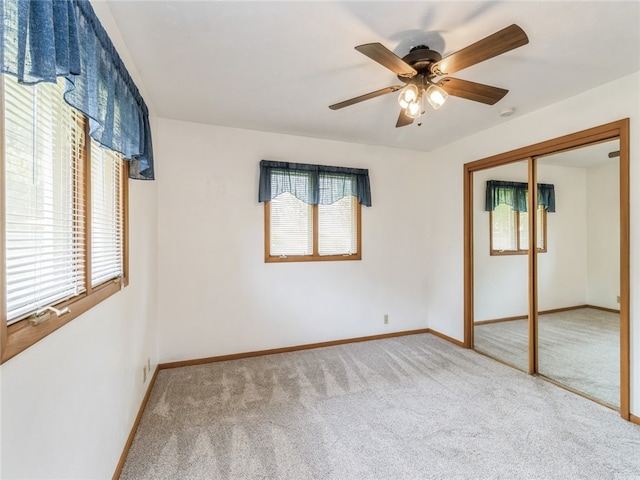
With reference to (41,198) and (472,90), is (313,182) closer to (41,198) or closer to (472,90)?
(472,90)

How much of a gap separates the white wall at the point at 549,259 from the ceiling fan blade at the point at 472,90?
1.40m

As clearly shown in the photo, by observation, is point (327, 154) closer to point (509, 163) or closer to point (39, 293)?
point (509, 163)

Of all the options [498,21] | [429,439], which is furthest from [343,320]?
[498,21]

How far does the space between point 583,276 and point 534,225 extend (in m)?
0.62

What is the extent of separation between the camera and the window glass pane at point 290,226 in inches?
140

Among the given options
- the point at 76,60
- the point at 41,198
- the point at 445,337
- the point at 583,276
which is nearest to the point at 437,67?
the point at 76,60

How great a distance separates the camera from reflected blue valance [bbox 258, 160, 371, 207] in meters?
3.40

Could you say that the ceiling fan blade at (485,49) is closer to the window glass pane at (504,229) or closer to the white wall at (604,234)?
the white wall at (604,234)

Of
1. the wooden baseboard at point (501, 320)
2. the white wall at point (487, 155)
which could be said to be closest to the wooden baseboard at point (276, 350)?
the white wall at point (487, 155)

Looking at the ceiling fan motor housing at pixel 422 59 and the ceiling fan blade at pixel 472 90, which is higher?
the ceiling fan motor housing at pixel 422 59

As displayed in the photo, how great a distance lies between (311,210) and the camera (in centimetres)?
371

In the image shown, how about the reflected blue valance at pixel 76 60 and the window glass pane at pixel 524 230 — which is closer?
the reflected blue valance at pixel 76 60

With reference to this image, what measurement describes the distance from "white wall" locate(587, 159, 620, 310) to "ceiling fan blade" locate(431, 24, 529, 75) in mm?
1706

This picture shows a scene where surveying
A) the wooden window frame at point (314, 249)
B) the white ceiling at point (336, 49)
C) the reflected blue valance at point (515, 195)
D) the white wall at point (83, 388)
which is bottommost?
the white wall at point (83, 388)
